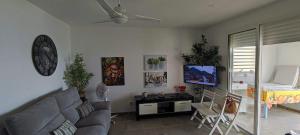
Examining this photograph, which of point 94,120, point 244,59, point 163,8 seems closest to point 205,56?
point 244,59

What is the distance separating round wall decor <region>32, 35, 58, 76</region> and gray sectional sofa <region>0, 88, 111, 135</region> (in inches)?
20.3

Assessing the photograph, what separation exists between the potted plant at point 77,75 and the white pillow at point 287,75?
16.6 ft

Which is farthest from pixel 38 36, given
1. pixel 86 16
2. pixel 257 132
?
pixel 257 132

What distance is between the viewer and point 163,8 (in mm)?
2951

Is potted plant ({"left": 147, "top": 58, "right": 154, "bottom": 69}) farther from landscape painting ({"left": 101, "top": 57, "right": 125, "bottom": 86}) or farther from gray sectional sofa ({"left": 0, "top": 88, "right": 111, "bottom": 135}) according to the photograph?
gray sectional sofa ({"left": 0, "top": 88, "right": 111, "bottom": 135})

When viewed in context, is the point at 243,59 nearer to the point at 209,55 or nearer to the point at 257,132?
the point at 209,55

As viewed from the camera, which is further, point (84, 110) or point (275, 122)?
point (275, 122)

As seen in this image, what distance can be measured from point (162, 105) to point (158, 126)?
77cm

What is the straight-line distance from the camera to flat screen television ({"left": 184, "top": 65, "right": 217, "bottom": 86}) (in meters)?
4.02

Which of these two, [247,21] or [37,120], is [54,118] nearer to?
[37,120]

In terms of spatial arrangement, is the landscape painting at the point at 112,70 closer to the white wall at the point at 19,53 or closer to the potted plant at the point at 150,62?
the potted plant at the point at 150,62

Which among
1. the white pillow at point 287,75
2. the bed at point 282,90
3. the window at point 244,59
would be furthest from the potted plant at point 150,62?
the white pillow at point 287,75

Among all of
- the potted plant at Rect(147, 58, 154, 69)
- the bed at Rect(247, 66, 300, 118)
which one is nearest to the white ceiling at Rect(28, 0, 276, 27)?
the potted plant at Rect(147, 58, 154, 69)

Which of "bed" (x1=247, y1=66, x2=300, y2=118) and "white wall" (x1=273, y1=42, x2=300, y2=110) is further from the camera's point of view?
"white wall" (x1=273, y1=42, x2=300, y2=110)
